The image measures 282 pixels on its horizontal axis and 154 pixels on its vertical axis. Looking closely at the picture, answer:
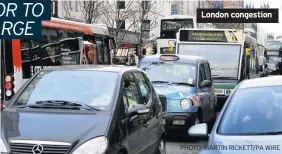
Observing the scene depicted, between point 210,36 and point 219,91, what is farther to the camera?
point 210,36

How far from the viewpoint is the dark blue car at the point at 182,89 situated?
10.8m

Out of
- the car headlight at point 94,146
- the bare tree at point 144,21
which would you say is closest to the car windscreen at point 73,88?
the car headlight at point 94,146

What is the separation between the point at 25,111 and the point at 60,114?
1.65 feet

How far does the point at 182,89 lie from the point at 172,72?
0.84 meters

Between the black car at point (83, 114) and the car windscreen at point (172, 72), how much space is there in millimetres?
4206

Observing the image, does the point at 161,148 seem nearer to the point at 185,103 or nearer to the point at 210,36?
the point at 185,103

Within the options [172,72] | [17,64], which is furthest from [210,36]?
[17,64]

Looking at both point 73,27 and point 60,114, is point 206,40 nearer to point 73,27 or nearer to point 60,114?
point 73,27

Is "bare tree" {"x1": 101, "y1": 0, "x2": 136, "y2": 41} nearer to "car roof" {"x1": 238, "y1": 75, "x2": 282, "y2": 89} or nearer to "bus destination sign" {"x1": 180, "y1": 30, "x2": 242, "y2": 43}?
"bus destination sign" {"x1": 180, "y1": 30, "x2": 242, "y2": 43}

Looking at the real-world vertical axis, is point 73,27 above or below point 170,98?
above

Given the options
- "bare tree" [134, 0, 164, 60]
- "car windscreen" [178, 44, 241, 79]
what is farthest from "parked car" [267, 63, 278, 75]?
"car windscreen" [178, 44, 241, 79]

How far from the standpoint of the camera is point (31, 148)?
17.5ft

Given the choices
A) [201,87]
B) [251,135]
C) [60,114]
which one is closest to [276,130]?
[251,135]

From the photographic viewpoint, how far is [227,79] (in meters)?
16.8
